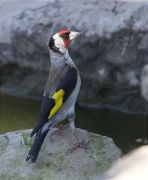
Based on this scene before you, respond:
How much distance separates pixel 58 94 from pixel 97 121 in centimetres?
Answer: 217

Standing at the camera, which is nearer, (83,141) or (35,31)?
(83,141)

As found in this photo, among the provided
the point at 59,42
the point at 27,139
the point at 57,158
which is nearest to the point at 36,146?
the point at 57,158

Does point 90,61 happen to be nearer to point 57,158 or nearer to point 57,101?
point 57,101

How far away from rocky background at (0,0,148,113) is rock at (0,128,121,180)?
6.44 ft

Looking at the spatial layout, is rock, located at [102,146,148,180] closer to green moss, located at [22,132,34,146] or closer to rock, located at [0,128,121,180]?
rock, located at [0,128,121,180]

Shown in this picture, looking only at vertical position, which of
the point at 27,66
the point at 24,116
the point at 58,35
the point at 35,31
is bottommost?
the point at 24,116

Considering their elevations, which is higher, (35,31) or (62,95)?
(62,95)

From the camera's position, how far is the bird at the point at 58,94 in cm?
414

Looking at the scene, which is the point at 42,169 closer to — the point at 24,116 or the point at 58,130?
the point at 58,130

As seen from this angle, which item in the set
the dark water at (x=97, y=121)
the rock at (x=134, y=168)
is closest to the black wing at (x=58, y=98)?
the rock at (x=134, y=168)

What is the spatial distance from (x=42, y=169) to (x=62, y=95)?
64 centimetres

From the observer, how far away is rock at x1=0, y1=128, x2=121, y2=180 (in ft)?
13.0

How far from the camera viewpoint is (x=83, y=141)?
4281mm

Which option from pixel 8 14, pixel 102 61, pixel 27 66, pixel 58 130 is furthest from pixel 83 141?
pixel 8 14
